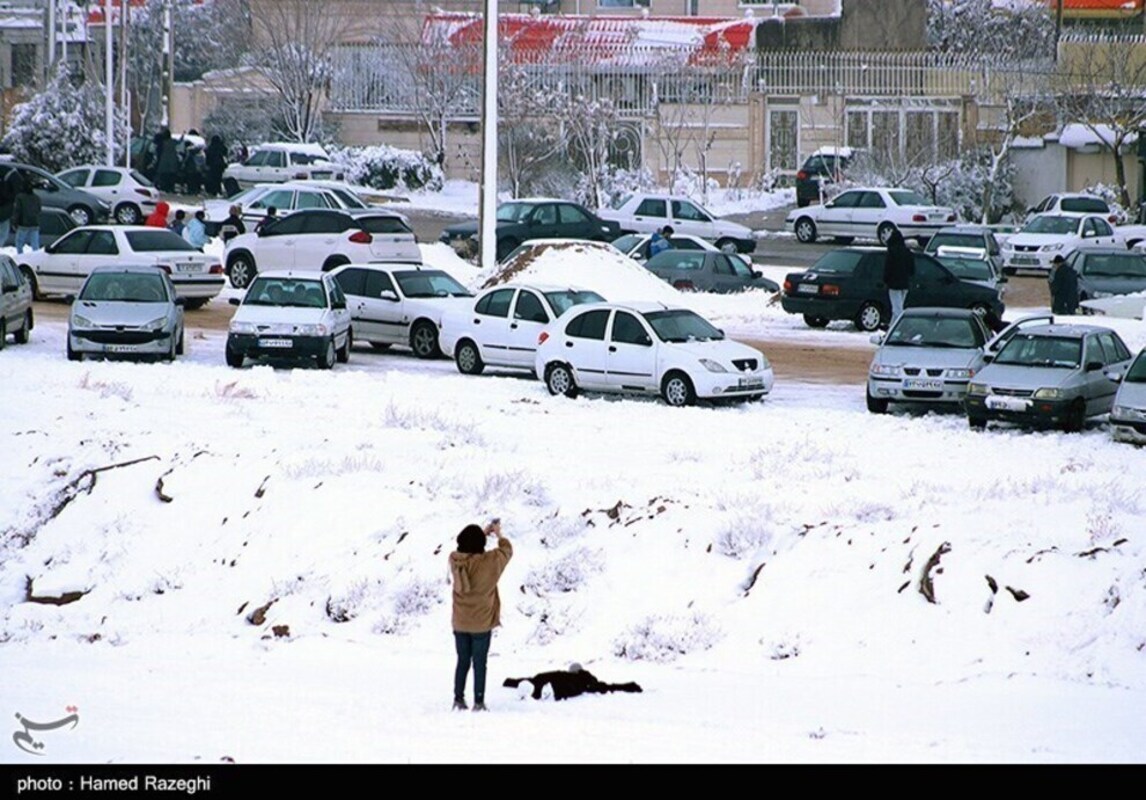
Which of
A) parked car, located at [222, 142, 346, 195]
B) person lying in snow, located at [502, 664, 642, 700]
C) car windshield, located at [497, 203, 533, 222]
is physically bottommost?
person lying in snow, located at [502, 664, 642, 700]

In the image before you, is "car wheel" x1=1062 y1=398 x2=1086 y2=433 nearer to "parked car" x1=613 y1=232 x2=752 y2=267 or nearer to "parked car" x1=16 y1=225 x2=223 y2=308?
"parked car" x1=16 y1=225 x2=223 y2=308

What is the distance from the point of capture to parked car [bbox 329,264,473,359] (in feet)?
105

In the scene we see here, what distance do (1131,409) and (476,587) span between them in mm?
11747

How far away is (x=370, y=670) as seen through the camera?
17875 mm

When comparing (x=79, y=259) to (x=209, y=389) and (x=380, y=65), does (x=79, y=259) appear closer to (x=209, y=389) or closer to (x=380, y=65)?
(x=209, y=389)

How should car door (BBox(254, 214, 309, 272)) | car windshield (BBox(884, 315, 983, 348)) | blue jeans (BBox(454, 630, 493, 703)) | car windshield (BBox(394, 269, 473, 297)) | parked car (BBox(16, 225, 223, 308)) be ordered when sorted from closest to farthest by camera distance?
blue jeans (BBox(454, 630, 493, 703)) → car windshield (BBox(884, 315, 983, 348)) → car windshield (BBox(394, 269, 473, 297)) → parked car (BBox(16, 225, 223, 308)) → car door (BBox(254, 214, 309, 272))

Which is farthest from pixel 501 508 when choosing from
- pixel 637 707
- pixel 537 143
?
pixel 537 143

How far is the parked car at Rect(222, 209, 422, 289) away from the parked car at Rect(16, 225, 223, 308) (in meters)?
2.26

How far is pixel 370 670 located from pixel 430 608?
1.97 metres

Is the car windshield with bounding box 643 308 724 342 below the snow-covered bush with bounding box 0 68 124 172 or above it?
below

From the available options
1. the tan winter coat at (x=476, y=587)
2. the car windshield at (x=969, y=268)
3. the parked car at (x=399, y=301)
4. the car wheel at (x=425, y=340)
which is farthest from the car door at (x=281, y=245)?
the tan winter coat at (x=476, y=587)

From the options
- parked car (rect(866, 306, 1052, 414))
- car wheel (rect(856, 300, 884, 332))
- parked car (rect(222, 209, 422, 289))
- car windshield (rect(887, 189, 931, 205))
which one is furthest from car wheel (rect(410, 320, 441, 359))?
car windshield (rect(887, 189, 931, 205))

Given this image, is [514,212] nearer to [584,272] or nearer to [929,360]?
[584,272]

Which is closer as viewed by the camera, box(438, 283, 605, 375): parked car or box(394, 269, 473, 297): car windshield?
box(438, 283, 605, 375): parked car
